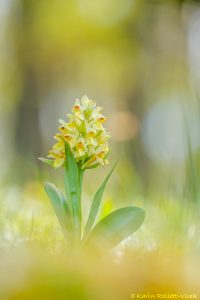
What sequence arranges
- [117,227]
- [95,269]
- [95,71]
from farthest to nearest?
1. [95,71]
2. [117,227]
3. [95,269]

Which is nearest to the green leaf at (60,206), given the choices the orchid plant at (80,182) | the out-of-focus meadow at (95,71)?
the orchid plant at (80,182)

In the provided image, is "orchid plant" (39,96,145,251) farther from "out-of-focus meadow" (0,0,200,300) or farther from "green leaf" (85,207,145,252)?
"out-of-focus meadow" (0,0,200,300)

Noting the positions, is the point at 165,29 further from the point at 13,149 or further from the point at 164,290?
the point at 164,290

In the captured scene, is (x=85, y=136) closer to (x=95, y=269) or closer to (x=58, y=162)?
(x=58, y=162)

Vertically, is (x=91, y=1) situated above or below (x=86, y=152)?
above

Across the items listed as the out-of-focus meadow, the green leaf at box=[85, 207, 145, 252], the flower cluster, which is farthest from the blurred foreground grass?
the out-of-focus meadow

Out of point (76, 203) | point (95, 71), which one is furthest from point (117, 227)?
point (95, 71)

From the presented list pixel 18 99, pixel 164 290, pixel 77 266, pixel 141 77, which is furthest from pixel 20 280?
pixel 141 77
